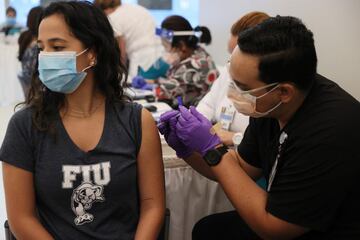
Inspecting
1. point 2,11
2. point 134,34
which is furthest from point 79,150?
point 2,11

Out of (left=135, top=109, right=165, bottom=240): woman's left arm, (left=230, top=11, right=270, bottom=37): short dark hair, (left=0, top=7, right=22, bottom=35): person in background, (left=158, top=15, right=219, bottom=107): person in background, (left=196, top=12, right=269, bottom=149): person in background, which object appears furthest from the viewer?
(left=0, top=7, right=22, bottom=35): person in background

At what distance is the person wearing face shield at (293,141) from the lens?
3.44ft

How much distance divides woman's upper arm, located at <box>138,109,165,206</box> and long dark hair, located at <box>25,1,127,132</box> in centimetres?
15

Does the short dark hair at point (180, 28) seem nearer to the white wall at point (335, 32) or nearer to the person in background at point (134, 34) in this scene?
the white wall at point (335, 32)

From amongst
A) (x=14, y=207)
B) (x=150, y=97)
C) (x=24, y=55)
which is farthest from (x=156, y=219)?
(x=24, y=55)

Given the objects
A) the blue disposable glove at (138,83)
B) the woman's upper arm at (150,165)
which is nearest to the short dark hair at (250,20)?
the woman's upper arm at (150,165)

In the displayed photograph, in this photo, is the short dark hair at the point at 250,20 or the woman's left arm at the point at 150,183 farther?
the short dark hair at the point at 250,20

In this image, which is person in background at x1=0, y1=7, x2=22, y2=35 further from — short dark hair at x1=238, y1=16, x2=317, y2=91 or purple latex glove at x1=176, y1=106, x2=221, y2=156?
short dark hair at x1=238, y1=16, x2=317, y2=91

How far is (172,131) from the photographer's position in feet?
4.46

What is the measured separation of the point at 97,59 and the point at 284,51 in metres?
0.62

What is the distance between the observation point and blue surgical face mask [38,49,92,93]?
1.22 metres

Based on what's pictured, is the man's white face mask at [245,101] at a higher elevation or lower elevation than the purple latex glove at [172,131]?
higher

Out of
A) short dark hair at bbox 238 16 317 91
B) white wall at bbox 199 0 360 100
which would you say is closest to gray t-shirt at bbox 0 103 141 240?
short dark hair at bbox 238 16 317 91

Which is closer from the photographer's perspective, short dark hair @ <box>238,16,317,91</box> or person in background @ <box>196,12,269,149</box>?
short dark hair @ <box>238,16,317,91</box>
